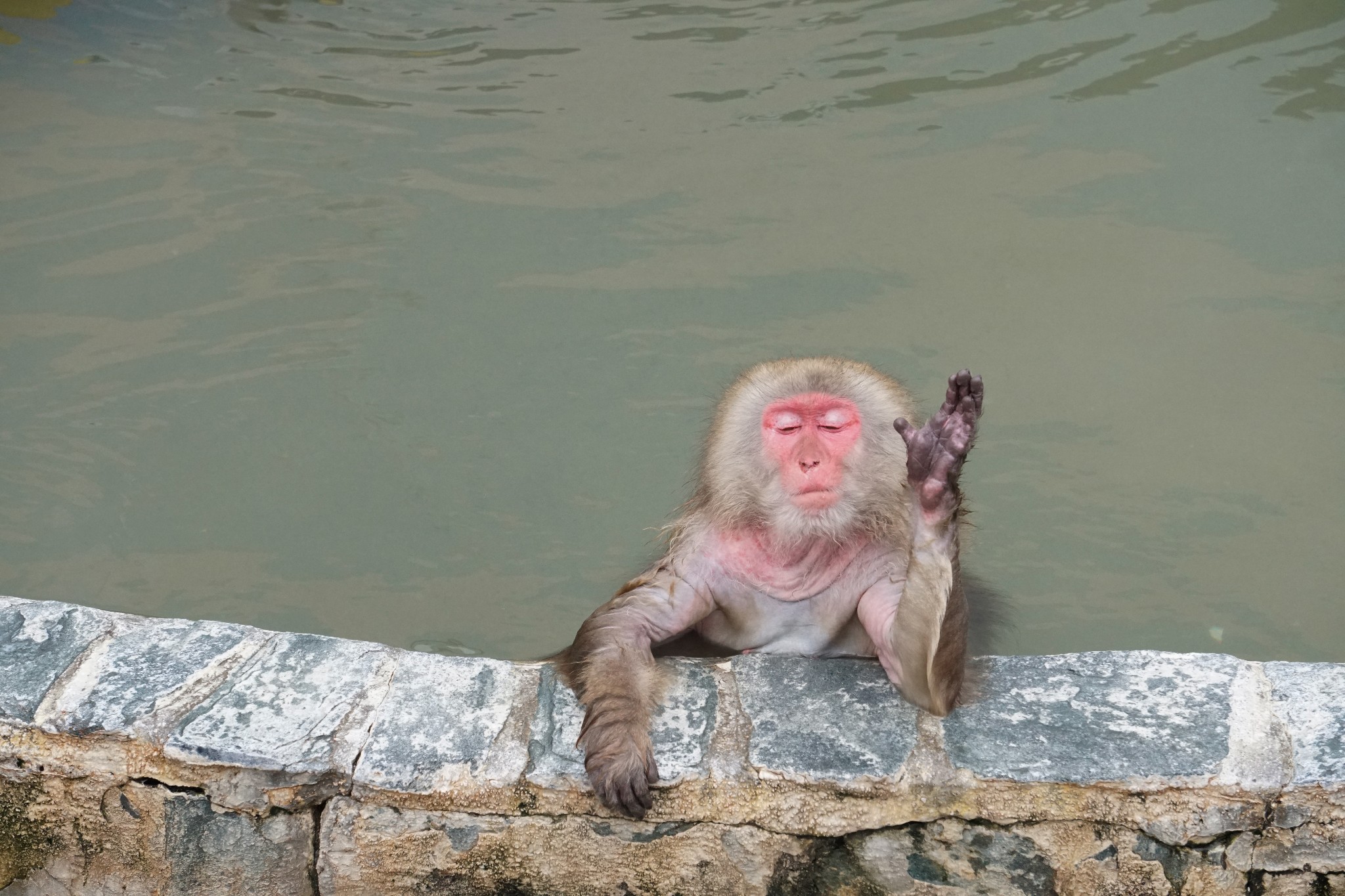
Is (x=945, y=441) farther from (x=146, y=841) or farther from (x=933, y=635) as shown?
(x=146, y=841)

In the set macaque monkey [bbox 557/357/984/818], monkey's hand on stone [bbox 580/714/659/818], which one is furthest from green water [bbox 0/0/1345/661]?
monkey's hand on stone [bbox 580/714/659/818]

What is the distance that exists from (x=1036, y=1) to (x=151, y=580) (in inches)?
262

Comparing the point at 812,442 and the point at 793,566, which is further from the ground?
the point at 812,442

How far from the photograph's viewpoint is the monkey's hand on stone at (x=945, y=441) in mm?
2998

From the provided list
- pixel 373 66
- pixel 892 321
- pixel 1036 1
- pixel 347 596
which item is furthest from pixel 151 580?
pixel 1036 1

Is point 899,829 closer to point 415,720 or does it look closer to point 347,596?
point 415,720

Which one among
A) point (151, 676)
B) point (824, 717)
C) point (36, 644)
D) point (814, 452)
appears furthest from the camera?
point (814, 452)

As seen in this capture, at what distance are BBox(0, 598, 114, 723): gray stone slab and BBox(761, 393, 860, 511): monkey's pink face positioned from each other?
6.14 feet

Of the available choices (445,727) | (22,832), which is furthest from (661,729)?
(22,832)

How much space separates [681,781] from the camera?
10.6ft

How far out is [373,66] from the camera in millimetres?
9133

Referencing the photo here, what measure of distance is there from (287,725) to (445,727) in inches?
15.0

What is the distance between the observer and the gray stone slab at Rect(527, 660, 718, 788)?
3270mm

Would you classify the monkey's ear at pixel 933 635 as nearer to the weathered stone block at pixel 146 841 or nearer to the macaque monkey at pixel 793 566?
the macaque monkey at pixel 793 566
